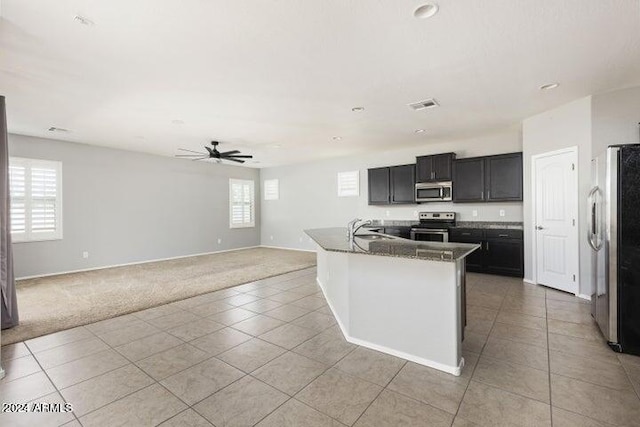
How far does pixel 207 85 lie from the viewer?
3.35 m

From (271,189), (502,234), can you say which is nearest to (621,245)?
(502,234)

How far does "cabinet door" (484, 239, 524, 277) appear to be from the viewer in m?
5.02

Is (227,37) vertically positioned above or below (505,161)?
above

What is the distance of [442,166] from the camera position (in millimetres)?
6062

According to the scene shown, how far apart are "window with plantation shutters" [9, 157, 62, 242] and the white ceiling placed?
1.06 metres

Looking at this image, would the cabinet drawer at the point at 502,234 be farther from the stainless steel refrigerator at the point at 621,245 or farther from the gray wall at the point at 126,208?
the gray wall at the point at 126,208

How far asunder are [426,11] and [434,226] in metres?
4.55

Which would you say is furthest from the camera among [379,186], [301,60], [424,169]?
[379,186]

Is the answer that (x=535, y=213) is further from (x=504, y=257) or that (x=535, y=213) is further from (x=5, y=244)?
(x=5, y=244)

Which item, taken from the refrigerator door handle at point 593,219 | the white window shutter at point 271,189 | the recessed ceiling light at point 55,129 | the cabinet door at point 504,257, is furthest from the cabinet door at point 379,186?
the recessed ceiling light at point 55,129

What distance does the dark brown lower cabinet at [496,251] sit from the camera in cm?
504

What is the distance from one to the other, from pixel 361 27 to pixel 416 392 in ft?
8.85

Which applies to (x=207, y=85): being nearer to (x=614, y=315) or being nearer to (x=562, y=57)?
(x=562, y=57)

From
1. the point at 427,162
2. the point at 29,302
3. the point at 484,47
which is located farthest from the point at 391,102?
the point at 29,302
